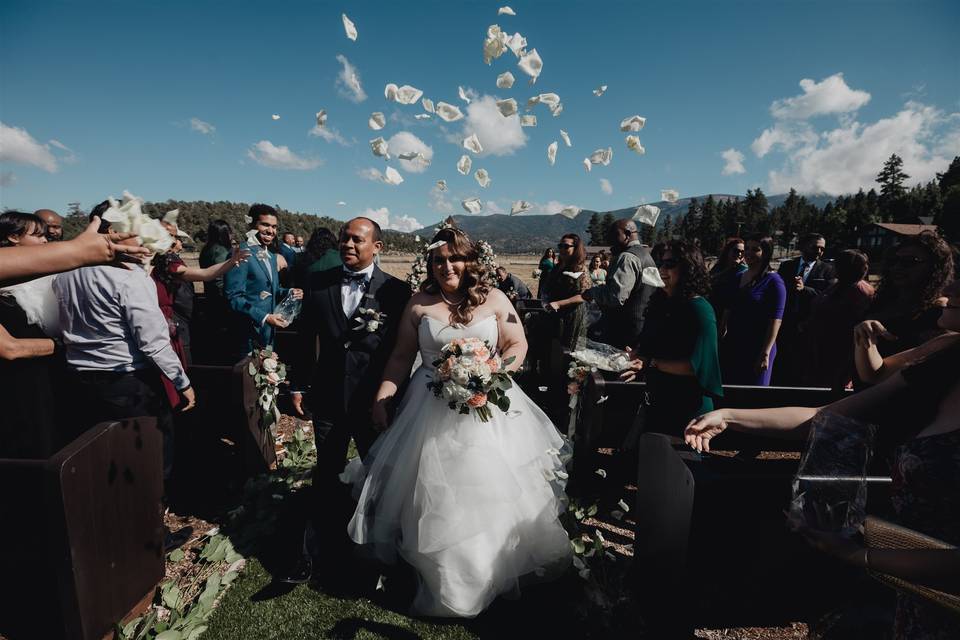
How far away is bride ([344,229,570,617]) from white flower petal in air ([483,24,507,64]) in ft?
4.11

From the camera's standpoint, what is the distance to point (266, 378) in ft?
15.2

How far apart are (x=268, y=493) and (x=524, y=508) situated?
2833mm

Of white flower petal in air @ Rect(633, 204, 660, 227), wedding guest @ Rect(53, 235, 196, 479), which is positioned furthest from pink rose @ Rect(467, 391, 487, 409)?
wedding guest @ Rect(53, 235, 196, 479)

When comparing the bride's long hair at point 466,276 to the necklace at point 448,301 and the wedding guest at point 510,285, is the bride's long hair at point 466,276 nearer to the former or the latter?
the necklace at point 448,301

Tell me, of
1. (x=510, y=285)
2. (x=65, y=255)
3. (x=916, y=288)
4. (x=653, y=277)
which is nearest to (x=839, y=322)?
(x=916, y=288)

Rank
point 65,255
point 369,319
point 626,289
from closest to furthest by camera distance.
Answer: point 65,255, point 369,319, point 626,289

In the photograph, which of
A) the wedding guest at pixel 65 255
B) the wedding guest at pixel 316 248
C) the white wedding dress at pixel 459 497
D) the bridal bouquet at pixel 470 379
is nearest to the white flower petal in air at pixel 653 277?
the white wedding dress at pixel 459 497

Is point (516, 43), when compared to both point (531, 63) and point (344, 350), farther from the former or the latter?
point (344, 350)

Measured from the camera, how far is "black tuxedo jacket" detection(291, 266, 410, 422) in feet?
11.9

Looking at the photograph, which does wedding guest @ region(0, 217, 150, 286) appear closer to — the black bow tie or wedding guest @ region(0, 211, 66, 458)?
the black bow tie

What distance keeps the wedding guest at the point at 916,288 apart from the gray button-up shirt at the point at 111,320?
5.75 metres

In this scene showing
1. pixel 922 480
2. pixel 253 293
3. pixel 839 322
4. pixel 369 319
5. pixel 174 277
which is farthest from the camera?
pixel 253 293

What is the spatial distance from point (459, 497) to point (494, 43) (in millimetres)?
3155

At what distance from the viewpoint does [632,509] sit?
455cm
